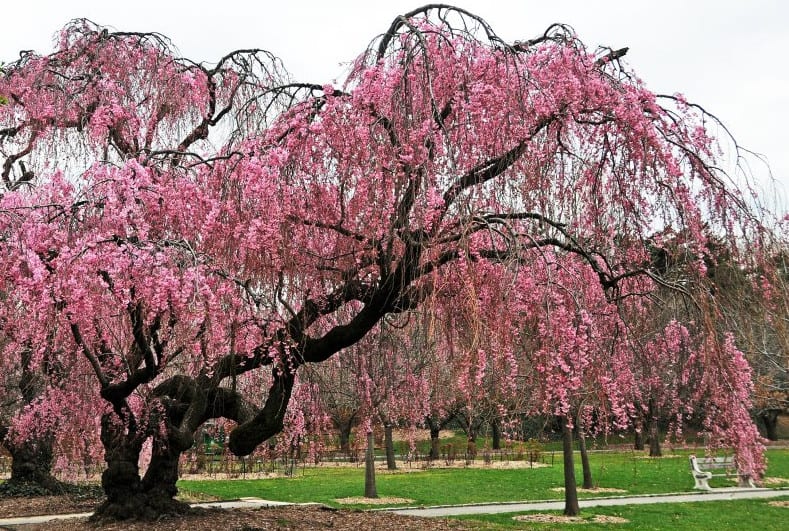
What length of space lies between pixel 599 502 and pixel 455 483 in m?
5.14

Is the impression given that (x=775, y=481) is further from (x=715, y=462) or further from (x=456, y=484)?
(x=456, y=484)

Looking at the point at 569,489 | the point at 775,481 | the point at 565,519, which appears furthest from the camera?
the point at 775,481

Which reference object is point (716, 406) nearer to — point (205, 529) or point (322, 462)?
point (205, 529)

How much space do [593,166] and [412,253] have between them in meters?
1.88

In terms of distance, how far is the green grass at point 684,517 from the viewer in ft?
34.9

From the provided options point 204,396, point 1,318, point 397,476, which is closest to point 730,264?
point 204,396

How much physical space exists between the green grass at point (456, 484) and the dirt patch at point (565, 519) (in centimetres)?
254

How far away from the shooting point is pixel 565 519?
11.3m

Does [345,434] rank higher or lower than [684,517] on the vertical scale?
higher

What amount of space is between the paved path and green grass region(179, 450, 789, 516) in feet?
2.29

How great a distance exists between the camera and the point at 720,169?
242 inches

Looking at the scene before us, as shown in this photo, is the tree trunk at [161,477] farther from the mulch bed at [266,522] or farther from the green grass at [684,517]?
the green grass at [684,517]

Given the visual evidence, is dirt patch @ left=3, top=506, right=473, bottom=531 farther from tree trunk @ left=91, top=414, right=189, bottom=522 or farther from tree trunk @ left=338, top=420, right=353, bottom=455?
tree trunk @ left=338, top=420, right=353, bottom=455

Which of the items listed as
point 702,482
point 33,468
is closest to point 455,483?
point 702,482
